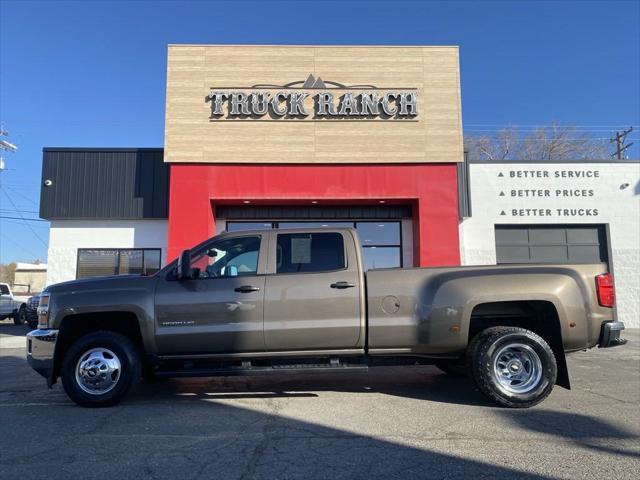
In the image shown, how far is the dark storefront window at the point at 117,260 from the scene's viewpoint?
617 inches

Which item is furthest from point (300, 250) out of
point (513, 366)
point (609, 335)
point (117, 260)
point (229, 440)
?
point (117, 260)

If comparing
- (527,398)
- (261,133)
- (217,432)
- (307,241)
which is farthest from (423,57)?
(217,432)

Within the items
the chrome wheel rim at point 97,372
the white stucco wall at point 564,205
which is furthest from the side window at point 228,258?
the white stucco wall at point 564,205

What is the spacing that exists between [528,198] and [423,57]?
557cm

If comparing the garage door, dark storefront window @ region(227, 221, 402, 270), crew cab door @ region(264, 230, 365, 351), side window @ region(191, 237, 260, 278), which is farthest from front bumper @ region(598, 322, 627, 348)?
the garage door

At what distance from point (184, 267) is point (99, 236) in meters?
11.4

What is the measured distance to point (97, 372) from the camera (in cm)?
576

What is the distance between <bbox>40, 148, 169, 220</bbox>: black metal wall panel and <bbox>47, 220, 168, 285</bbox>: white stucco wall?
1.32 feet

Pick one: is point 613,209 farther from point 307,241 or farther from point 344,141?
point 307,241

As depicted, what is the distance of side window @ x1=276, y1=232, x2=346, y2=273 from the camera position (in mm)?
6016

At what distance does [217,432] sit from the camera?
4797 millimetres

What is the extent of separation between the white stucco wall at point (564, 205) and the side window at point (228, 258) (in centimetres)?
1079

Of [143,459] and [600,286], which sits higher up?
[600,286]

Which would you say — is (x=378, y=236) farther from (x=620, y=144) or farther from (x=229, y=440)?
(x=620, y=144)
